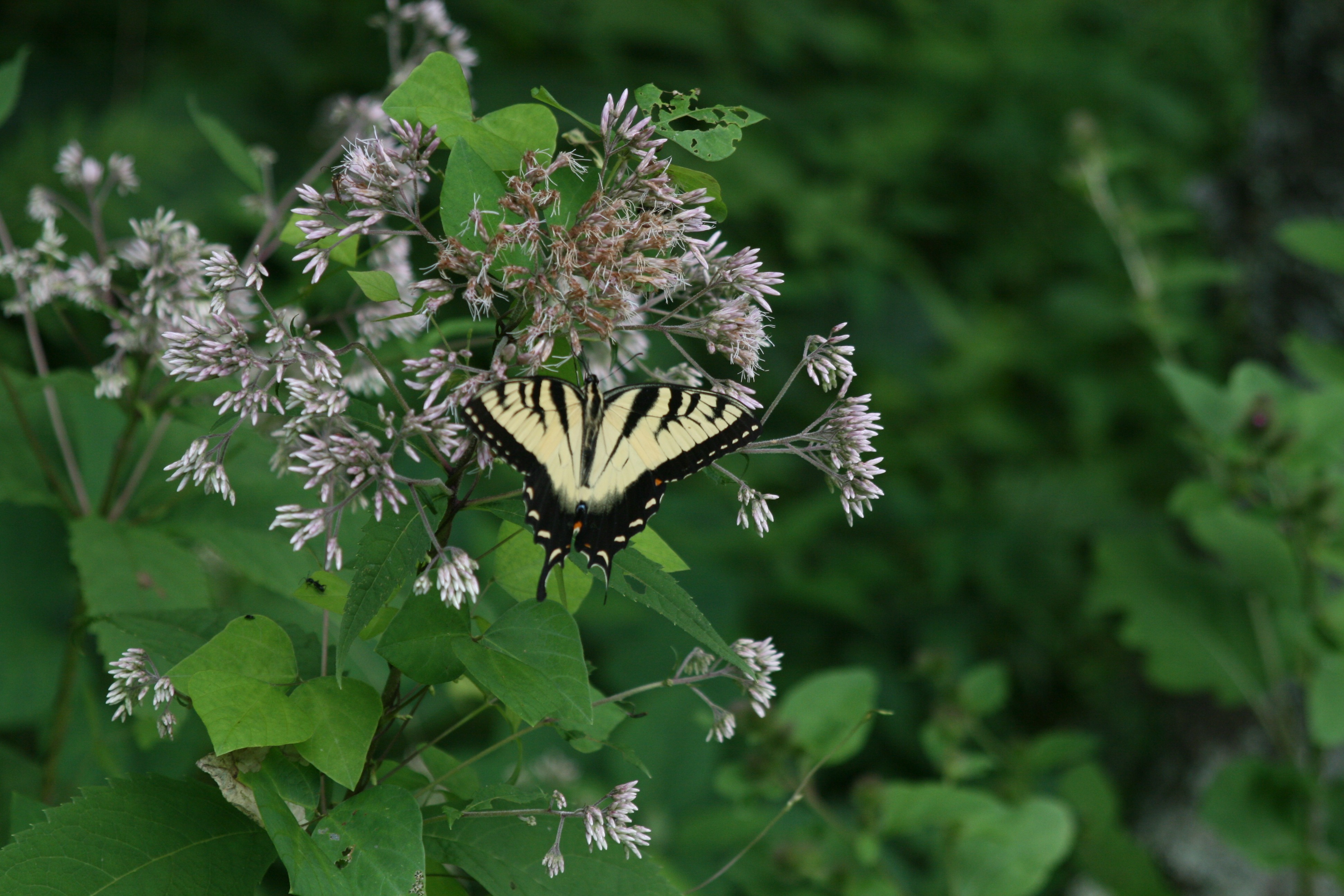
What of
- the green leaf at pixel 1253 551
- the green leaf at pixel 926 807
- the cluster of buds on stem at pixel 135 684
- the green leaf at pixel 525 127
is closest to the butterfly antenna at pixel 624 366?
the green leaf at pixel 525 127

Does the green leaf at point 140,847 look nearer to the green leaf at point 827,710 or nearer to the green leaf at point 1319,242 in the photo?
the green leaf at point 827,710

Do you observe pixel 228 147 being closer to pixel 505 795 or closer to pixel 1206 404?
pixel 505 795

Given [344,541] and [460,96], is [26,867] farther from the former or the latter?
[460,96]

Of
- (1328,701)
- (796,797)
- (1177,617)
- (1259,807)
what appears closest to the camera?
(796,797)

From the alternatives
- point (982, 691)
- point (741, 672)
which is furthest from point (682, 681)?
point (982, 691)

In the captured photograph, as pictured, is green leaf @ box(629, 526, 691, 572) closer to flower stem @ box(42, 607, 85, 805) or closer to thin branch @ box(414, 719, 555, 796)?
thin branch @ box(414, 719, 555, 796)

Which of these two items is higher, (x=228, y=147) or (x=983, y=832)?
(x=228, y=147)
